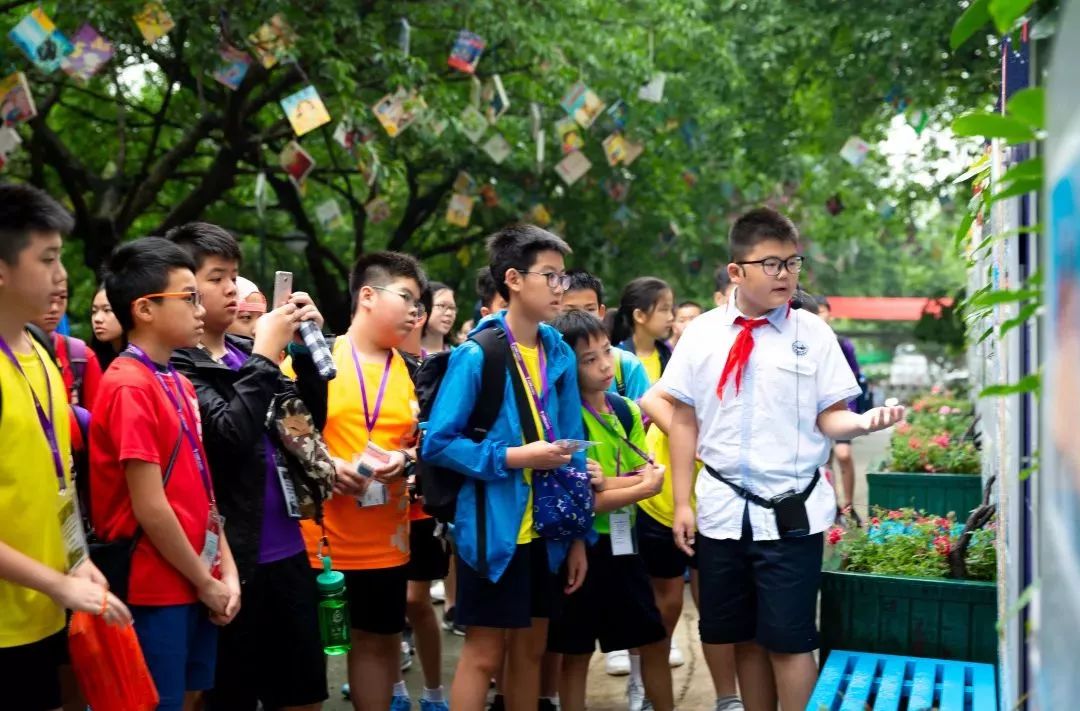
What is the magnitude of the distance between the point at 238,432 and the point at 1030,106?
2.90 metres

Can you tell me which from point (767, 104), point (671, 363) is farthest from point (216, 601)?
point (767, 104)

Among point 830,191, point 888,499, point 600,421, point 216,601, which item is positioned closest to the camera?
point 216,601

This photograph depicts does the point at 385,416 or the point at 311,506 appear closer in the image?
the point at 311,506

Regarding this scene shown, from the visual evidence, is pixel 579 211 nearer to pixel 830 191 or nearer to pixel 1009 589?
pixel 830 191

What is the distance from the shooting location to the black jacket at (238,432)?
Result: 4.07 meters

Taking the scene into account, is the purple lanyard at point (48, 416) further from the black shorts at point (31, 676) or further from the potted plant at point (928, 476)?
the potted plant at point (928, 476)

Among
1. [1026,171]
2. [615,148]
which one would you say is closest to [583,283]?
[1026,171]

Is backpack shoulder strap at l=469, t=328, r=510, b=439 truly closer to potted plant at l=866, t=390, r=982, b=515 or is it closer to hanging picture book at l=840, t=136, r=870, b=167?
potted plant at l=866, t=390, r=982, b=515

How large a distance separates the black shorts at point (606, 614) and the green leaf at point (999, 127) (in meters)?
3.75

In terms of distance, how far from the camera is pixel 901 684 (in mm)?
4305

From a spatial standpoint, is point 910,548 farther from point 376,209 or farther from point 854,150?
point 376,209

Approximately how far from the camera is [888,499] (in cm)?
756

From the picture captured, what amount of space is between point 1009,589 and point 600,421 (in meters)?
2.26

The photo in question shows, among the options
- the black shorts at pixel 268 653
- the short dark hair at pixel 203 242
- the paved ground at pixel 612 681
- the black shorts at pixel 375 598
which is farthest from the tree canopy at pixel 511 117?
the black shorts at pixel 268 653
